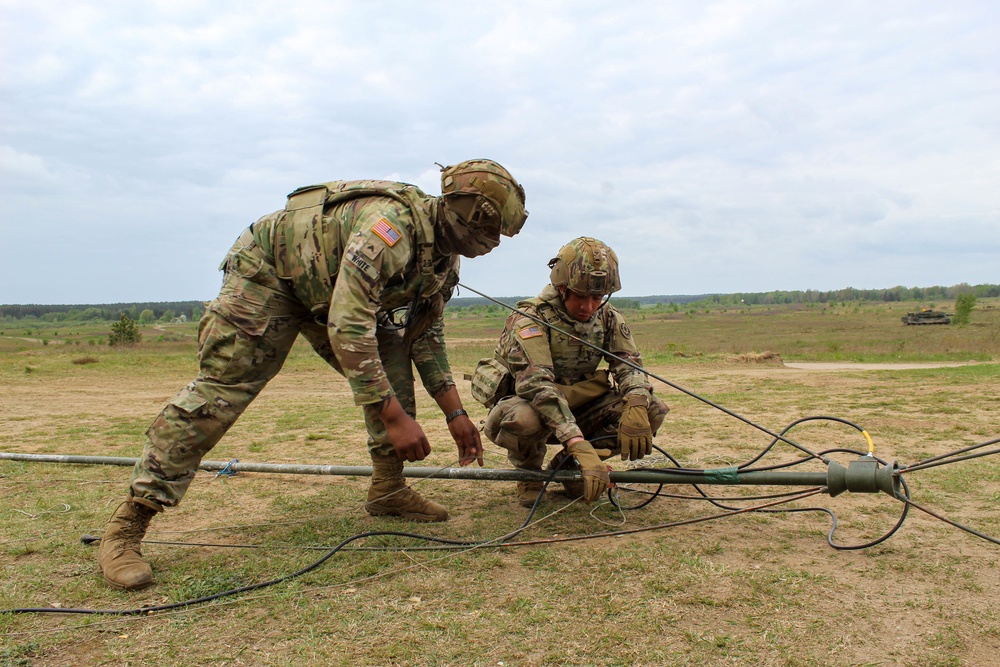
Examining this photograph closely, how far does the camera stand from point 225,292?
12.3 feet

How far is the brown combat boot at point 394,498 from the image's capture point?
173 inches

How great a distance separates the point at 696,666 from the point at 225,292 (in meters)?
2.77

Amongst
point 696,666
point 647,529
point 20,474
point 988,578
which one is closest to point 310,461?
point 20,474

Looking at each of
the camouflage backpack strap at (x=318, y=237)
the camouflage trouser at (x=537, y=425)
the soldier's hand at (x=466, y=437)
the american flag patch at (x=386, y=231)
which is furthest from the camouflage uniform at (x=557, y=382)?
the american flag patch at (x=386, y=231)

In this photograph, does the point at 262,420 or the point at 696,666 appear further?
the point at 262,420

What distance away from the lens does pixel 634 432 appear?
4.07 meters

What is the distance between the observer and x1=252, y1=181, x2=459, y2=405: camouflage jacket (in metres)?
3.30

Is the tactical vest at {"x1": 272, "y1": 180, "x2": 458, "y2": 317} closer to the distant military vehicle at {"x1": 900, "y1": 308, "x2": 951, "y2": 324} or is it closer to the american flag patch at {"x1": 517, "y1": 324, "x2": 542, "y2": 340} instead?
the american flag patch at {"x1": 517, "y1": 324, "x2": 542, "y2": 340}

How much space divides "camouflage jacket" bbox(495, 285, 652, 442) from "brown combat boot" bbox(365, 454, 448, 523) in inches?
34.7

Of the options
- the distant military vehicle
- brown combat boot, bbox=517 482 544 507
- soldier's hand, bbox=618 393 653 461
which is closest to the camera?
soldier's hand, bbox=618 393 653 461

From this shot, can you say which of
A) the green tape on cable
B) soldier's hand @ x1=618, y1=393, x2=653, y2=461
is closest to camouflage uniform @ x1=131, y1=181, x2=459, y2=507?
soldier's hand @ x1=618, y1=393, x2=653, y2=461

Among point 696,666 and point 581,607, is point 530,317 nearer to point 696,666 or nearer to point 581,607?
point 581,607

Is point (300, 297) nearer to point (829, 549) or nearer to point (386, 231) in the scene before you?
point (386, 231)

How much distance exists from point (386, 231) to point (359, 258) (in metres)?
0.20
